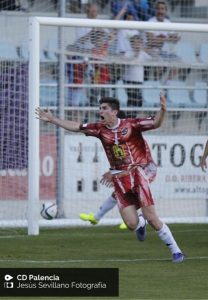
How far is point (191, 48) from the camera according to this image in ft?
63.6

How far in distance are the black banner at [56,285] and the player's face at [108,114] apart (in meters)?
3.48

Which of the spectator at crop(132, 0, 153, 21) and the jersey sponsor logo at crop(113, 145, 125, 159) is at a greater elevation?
the spectator at crop(132, 0, 153, 21)

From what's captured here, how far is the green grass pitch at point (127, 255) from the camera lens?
35.4 feet

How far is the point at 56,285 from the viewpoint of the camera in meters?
9.73

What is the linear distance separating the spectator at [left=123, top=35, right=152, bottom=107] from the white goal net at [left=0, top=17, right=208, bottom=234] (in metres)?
0.02

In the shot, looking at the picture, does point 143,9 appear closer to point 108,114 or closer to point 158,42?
point 158,42

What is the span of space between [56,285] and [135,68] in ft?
31.3

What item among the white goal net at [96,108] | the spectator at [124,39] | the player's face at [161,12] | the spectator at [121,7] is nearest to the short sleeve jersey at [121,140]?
the white goal net at [96,108]

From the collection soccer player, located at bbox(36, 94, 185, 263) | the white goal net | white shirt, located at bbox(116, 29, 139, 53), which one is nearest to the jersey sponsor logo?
soccer player, located at bbox(36, 94, 185, 263)

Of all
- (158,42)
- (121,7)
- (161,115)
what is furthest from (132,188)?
(121,7)

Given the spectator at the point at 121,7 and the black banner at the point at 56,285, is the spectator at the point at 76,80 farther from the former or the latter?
the black banner at the point at 56,285

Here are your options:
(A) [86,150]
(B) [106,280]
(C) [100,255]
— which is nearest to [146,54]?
(A) [86,150]

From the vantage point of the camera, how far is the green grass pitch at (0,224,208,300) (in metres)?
10.8

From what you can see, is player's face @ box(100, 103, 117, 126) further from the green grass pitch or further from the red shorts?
the green grass pitch
